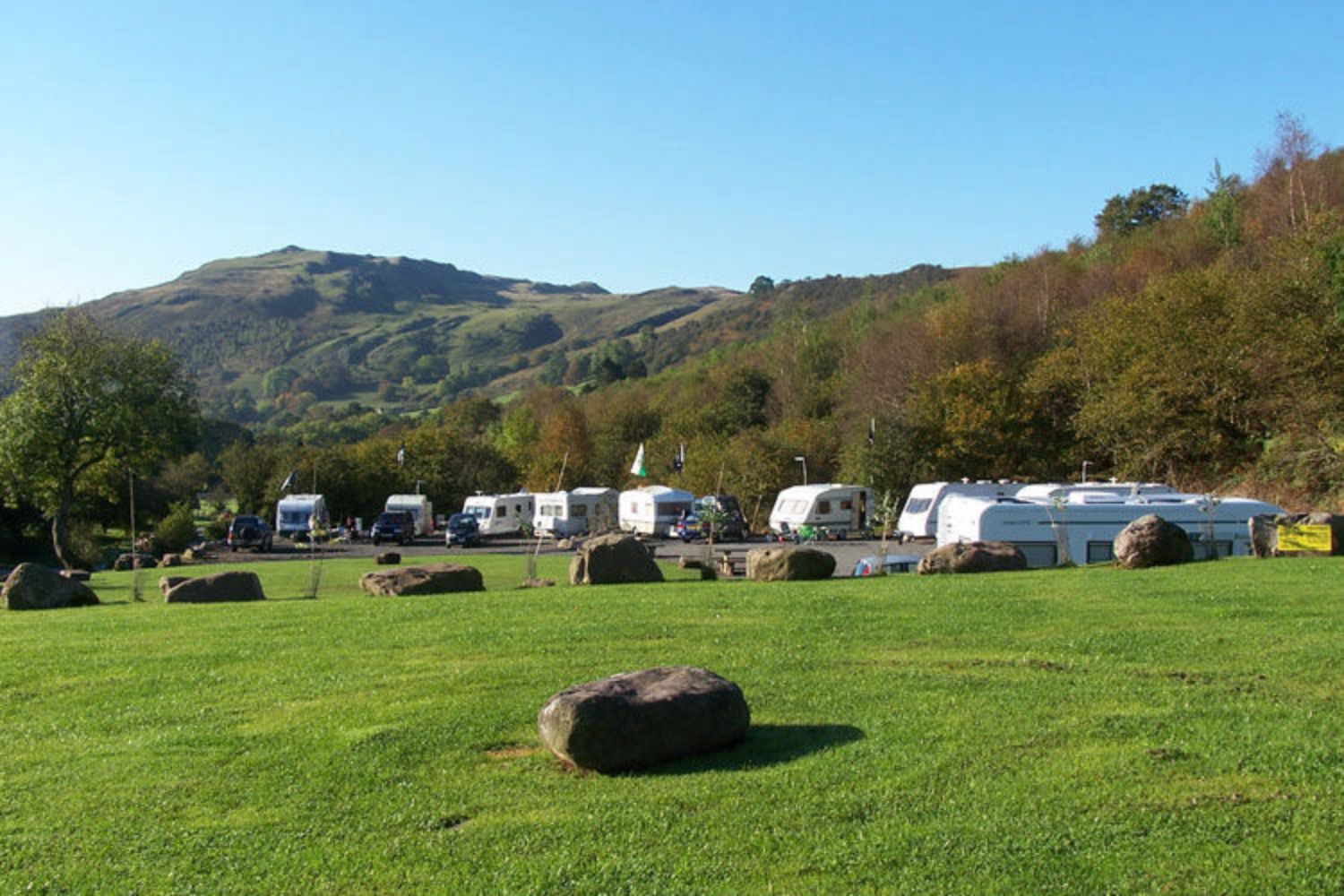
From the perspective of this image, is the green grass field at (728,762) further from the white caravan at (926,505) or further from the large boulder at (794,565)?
the white caravan at (926,505)

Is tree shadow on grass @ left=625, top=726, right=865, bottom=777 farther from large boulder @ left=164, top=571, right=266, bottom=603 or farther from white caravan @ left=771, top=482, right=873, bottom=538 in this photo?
white caravan @ left=771, top=482, right=873, bottom=538

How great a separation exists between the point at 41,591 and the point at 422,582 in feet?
19.1

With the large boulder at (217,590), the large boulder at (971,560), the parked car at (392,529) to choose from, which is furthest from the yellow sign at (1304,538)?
A: the parked car at (392,529)

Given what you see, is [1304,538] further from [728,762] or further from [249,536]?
[249,536]

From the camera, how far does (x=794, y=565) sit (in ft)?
59.7

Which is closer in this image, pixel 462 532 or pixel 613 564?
pixel 613 564

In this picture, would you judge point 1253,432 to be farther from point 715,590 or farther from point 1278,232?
point 715,590

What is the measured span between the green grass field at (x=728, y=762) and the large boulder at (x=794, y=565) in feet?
18.9

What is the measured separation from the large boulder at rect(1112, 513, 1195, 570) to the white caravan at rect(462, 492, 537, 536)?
134 feet

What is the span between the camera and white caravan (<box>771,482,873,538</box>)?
44.2 metres

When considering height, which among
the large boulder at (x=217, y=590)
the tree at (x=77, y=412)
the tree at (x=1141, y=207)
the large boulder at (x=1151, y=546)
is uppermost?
the tree at (x=1141, y=207)

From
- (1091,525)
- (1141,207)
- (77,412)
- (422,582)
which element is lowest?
(422,582)

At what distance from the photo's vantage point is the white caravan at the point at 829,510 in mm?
44156

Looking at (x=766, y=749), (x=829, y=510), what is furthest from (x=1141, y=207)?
(x=766, y=749)
